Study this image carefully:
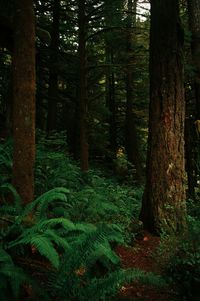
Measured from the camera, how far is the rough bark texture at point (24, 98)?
6.94 meters

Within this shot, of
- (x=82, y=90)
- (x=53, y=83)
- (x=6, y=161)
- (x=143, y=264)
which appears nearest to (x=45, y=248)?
(x=143, y=264)

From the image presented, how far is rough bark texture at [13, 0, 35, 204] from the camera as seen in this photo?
22.8 feet

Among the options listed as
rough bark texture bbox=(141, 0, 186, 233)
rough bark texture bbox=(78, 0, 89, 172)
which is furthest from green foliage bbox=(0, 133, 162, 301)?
rough bark texture bbox=(78, 0, 89, 172)

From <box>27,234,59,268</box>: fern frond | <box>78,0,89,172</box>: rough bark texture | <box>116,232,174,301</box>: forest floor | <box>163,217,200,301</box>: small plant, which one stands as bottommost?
<box>116,232,174,301</box>: forest floor

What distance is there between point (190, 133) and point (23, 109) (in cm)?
1124

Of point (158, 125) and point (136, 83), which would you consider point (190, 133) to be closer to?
point (136, 83)

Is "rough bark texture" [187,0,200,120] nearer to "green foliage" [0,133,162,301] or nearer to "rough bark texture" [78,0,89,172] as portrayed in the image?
"green foliage" [0,133,162,301]

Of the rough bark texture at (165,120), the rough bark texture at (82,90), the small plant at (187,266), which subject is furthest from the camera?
the rough bark texture at (82,90)

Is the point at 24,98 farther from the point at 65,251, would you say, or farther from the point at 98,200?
the point at 65,251

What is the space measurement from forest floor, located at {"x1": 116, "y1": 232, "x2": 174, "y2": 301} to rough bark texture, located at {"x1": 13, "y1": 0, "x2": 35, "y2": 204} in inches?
82.0

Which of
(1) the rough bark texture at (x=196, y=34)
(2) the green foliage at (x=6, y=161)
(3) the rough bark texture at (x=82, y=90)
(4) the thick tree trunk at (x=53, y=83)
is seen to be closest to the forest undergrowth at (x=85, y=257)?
(2) the green foliage at (x=6, y=161)

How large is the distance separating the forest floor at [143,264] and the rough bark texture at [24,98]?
2.08 meters

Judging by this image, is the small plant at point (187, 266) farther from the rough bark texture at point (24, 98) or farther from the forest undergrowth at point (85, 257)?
the rough bark texture at point (24, 98)

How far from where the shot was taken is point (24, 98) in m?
7.04
